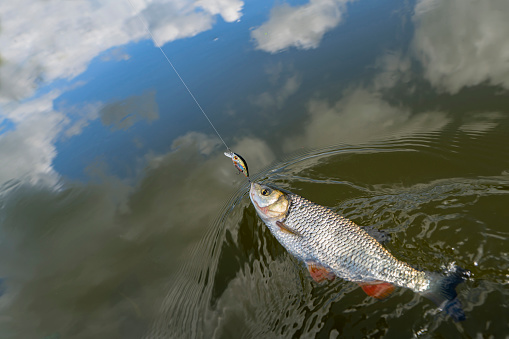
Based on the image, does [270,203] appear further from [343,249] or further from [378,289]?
[378,289]

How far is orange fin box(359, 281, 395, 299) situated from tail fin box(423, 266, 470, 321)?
0.82ft

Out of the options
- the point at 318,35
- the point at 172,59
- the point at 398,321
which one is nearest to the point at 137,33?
the point at 172,59

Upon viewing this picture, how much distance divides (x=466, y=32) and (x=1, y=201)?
8998mm

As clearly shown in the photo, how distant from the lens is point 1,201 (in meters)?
5.32

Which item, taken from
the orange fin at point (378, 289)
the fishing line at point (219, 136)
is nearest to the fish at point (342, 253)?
the orange fin at point (378, 289)

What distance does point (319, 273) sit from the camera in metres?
2.71

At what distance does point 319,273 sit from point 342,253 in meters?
0.29

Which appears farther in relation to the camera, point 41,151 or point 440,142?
point 41,151

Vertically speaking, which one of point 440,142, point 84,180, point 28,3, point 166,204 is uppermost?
point 28,3

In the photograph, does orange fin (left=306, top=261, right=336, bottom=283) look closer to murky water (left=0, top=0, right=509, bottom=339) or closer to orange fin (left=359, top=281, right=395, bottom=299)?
murky water (left=0, top=0, right=509, bottom=339)

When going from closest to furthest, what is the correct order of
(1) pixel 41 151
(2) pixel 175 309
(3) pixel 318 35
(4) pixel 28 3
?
(2) pixel 175 309 → (1) pixel 41 151 → (3) pixel 318 35 → (4) pixel 28 3

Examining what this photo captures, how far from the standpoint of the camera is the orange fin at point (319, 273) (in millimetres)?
2677

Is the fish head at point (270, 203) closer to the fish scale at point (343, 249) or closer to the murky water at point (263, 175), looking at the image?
the fish scale at point (343, 249)

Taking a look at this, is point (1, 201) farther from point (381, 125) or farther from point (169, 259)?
point (381, 125)
